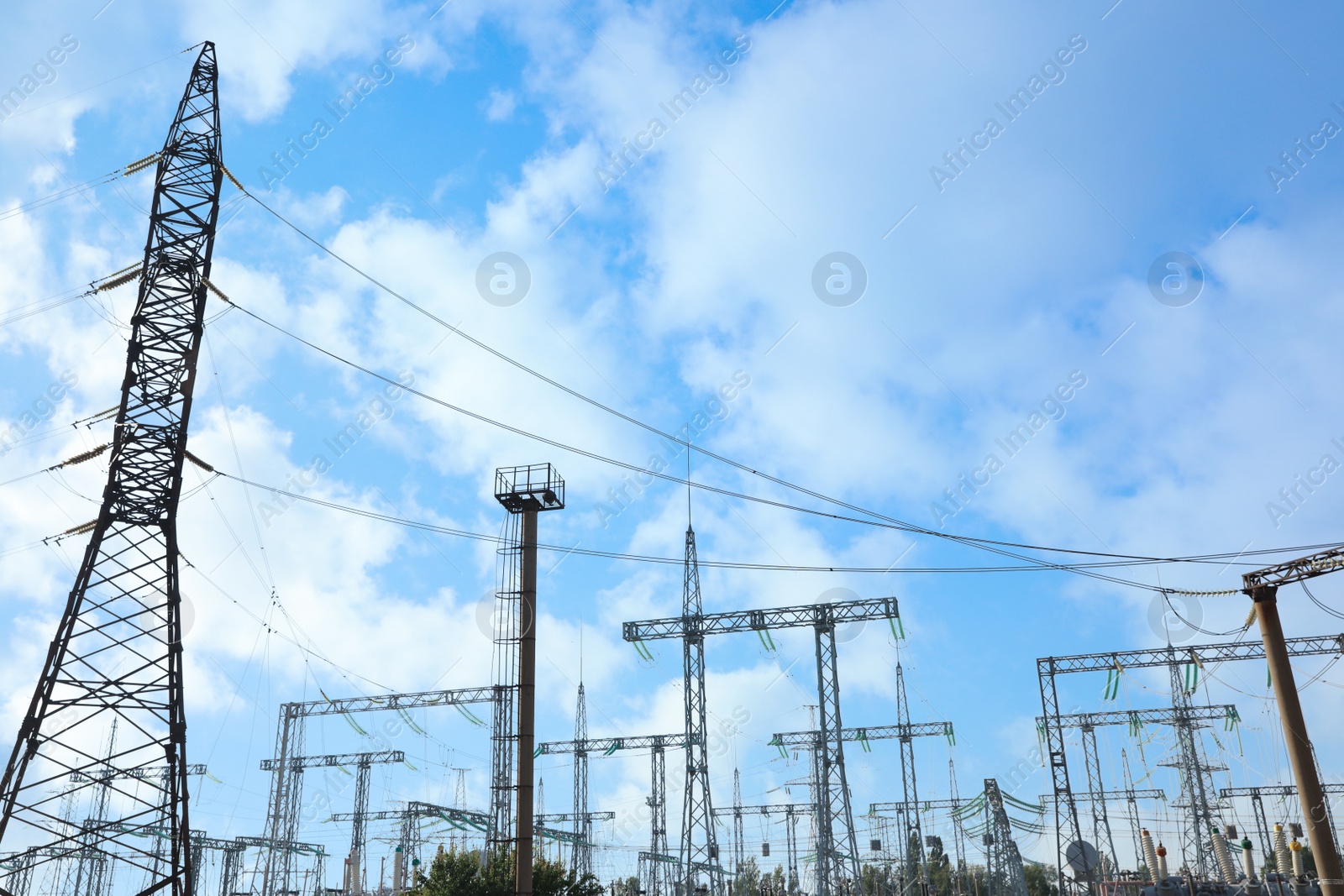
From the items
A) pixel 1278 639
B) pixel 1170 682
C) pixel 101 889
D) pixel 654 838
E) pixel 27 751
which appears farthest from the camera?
pixel 101 889

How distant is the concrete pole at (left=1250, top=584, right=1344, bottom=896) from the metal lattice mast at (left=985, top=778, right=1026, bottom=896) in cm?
1913

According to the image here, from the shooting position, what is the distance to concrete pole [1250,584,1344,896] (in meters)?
21.3

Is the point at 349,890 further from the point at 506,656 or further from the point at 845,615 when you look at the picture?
the point at 506,656

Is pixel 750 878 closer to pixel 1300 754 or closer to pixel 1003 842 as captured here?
pixel 1003 842

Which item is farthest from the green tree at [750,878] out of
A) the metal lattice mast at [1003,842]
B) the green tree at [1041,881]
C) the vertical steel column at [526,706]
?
the vertical steel column at [526,706]

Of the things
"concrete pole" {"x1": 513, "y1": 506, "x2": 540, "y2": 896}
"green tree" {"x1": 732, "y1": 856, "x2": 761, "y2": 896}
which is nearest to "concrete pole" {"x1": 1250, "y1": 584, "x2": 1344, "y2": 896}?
"concrete pole" {"x1": 513, "y1": 506, "x2": 540, "y2": 896}

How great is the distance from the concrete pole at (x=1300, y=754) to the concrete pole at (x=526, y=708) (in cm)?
1742

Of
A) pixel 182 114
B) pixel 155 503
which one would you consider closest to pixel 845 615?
pixel 155 503

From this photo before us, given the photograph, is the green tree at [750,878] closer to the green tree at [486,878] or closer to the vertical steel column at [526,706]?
the green tree at [486,878]

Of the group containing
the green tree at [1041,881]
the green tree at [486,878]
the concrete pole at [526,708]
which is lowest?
the green tree at [1041,881]

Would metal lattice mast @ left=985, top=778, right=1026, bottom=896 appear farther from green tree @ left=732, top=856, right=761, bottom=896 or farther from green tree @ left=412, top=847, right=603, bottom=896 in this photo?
green tree @ left=732, top=856, right=761, bottom=896

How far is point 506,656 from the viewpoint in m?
25.1

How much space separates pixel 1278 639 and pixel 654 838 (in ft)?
154

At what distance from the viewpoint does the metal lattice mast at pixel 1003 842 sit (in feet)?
129
